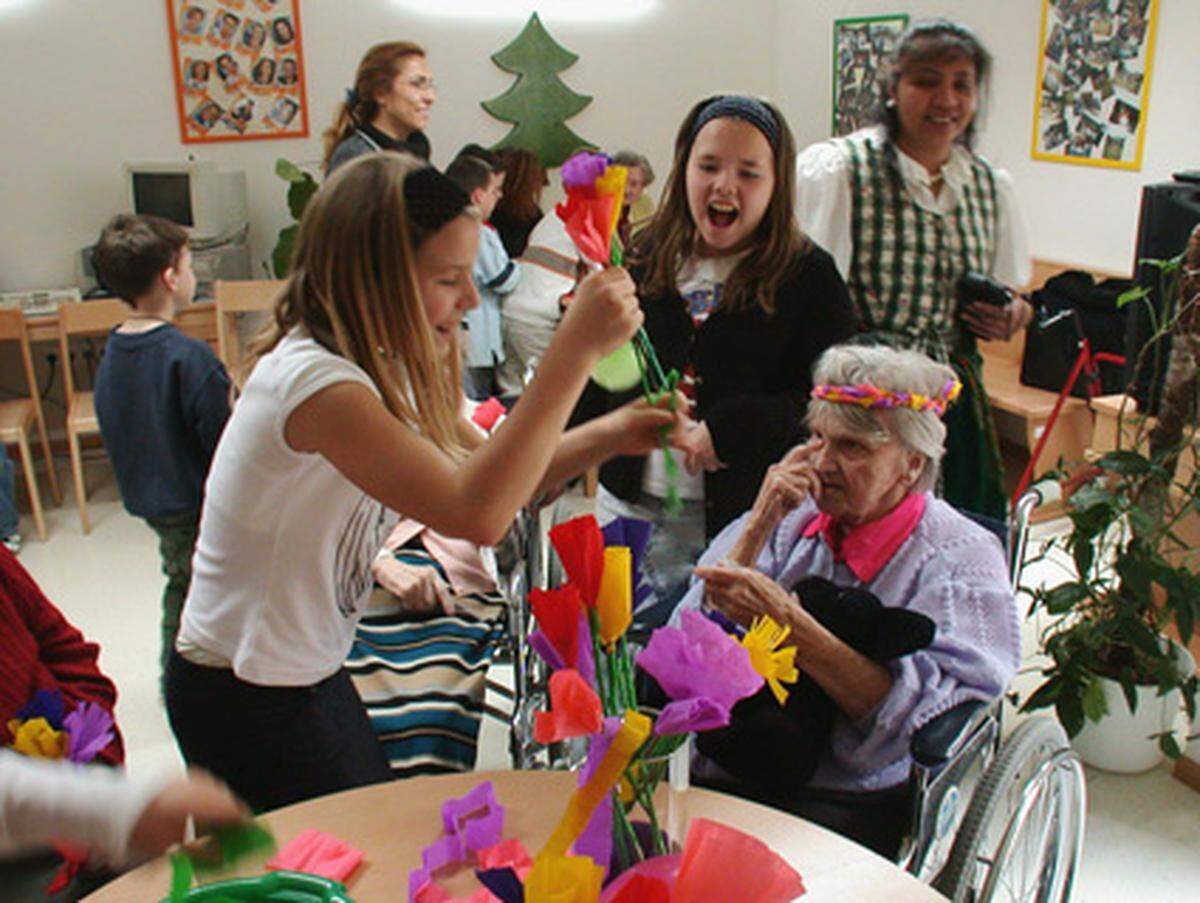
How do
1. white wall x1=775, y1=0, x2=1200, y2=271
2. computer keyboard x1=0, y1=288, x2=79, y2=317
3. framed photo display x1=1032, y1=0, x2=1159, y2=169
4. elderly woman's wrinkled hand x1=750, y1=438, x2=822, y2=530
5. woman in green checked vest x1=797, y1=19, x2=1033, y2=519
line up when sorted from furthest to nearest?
computer keyboard x1=0, y1=288, x2=79, y2=317
framed photo display x1=1032, y1=0, x2=1159, y2=169
white wall x1=775, y1=0, x2=1200, y2=271
woman in green checked vest x1=797, y1=19, x2=1033, y2=519
elderly woman's wrinkled hand x1=750, y1=438, x2=822, y2=530

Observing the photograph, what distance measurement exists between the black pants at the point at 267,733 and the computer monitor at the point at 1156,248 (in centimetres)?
210

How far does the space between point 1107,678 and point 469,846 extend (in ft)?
6.48

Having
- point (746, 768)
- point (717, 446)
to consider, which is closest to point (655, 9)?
point (717, 446)

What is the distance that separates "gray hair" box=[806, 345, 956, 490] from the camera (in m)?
1.90

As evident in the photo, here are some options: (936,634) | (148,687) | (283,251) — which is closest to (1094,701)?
(936,634)

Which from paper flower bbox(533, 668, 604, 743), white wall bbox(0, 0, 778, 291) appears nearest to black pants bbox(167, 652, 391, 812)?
paper flower bbox(533, 668, 604, 743)

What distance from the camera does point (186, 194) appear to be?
17.6ft

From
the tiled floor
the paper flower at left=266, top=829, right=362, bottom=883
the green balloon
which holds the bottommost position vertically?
the tiled floor

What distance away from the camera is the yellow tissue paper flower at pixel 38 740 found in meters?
1.49

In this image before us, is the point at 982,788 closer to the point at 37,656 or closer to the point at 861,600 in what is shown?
the point at 861,600

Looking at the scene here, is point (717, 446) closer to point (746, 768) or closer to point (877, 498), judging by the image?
point (877, 498)

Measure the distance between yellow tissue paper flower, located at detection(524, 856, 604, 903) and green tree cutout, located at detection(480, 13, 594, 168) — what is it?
5639 millimetres

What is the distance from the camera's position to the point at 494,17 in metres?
6.16

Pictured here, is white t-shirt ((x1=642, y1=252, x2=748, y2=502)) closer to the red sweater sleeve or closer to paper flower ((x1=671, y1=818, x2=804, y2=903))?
the red sweater sleeve
